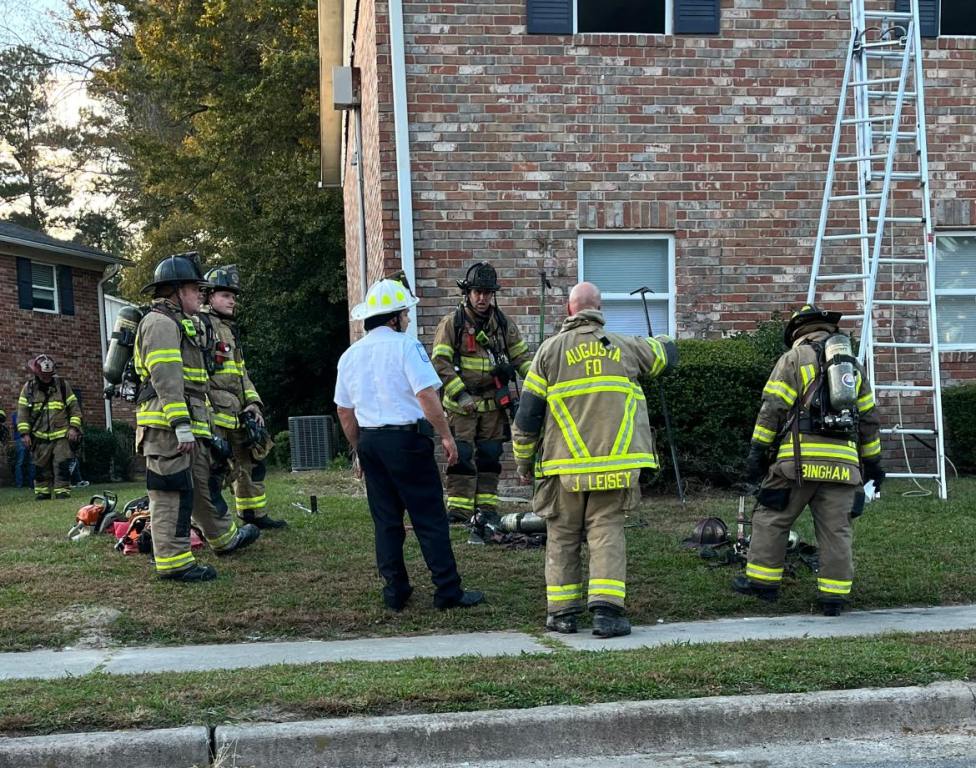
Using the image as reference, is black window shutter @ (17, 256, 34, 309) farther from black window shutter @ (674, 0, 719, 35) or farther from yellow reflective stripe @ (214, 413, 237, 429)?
black window shutter @ (674, 0, 719, 35)

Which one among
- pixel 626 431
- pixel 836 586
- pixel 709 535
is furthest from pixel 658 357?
pixel 709 535

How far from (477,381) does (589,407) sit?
108 inches

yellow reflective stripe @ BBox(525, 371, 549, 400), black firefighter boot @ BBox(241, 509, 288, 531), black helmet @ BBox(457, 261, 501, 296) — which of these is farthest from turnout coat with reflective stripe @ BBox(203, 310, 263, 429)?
yellow reflective stripe @ BBox(525, 371, 549, 400)

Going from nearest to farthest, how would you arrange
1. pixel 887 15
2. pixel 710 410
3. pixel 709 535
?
1. pixel 709 535
2. pixel 710 410
3. pixel 887 15

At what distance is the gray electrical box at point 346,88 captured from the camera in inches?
566

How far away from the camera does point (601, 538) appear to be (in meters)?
6.24

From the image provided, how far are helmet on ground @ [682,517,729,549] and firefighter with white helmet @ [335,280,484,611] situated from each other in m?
1.98

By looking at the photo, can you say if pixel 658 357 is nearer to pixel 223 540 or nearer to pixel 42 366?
pixel 223 540

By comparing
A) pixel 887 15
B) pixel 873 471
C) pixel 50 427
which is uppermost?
pixel 887 15

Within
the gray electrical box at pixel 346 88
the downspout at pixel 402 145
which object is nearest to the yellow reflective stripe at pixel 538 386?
the downspout at pixel 402 145

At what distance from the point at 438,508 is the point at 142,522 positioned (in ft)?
10.6

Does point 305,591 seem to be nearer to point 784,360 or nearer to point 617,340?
point 617,340

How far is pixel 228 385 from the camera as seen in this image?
8930mm

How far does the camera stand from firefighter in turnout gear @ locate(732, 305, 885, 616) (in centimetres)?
664
